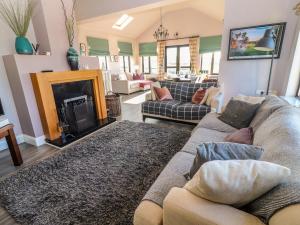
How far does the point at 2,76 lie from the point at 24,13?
104 centimetres

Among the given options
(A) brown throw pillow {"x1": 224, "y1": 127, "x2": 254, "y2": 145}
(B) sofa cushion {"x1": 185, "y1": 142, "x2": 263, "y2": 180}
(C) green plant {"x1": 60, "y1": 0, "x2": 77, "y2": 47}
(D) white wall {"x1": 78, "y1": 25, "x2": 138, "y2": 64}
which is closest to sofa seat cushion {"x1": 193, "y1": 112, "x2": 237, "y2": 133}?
(A) brown throw pillow {"x1": 224, "y1": 127, "x2": 254, "y2": 145}

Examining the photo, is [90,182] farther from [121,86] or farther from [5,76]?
[121,86]

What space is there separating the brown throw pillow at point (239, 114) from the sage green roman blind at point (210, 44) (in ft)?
19.7

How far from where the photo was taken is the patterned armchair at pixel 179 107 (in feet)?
10.2

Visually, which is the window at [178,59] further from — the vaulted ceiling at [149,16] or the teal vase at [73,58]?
the teal vase at [73,58]

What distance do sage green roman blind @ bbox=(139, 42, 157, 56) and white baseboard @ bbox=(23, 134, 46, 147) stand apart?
24.5 feet

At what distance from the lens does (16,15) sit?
259 centimetres

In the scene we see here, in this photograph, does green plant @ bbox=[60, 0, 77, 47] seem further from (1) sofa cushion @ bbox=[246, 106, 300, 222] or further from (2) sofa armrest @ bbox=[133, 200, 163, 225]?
(1) sofa cushion @ bbox=[246, 106, 300, 222]

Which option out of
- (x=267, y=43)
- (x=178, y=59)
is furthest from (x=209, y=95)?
(x=178, y=59)

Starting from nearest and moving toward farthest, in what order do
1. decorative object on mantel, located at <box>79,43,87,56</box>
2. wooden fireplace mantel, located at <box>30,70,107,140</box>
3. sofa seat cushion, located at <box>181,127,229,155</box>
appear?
1. sofa seat cushion, located at <box>181,127,229,155</box>
2. wooden fireplace mantel, located at <box>30,70,107,140</box>
3. decorative object on mantel, located at <box>79,43,87,56</box>

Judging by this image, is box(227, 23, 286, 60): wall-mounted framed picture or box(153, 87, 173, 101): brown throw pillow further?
box(153, 87, 173, 101): brown throw pillow

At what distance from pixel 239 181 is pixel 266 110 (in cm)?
144

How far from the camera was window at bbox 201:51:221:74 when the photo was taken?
7.72 metres

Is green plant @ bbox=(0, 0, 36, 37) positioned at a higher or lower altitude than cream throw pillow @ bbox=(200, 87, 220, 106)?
higher
